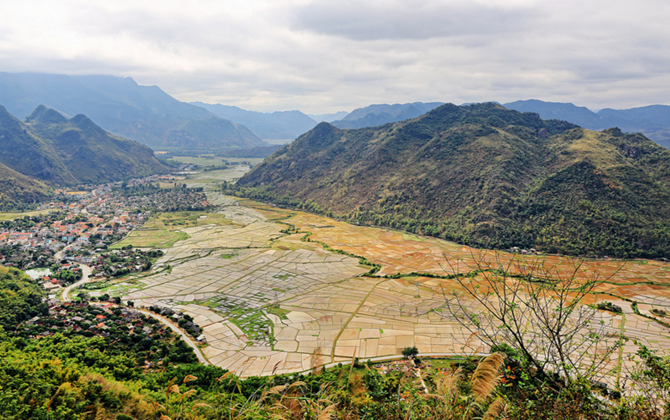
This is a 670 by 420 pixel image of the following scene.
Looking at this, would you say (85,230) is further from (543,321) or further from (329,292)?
(543,321)

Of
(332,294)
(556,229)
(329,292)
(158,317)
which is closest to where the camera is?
(158,317)

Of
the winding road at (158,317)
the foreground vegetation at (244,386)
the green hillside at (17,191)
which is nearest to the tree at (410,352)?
the foreground vegetation at (244,386)

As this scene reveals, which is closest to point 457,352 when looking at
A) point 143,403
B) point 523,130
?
point 143,403

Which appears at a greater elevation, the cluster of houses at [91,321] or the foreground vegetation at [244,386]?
the foreground vegetation at [244,386]

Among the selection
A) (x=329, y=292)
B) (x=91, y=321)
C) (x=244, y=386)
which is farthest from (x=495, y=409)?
(x=91, y=321)

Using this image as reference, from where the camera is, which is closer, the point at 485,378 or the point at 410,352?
the point at 485,378

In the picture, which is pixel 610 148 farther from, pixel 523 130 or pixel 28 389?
pixel 28 389

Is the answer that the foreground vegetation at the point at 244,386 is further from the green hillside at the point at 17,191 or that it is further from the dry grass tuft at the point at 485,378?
the green hillside at the point at 17,191

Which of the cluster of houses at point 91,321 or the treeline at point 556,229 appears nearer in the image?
the cluster of houses at point 91,321

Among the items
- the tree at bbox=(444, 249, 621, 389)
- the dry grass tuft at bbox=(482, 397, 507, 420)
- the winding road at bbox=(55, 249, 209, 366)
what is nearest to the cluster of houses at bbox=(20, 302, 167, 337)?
the winding road at bbox=(55, 249, 209, 366)
